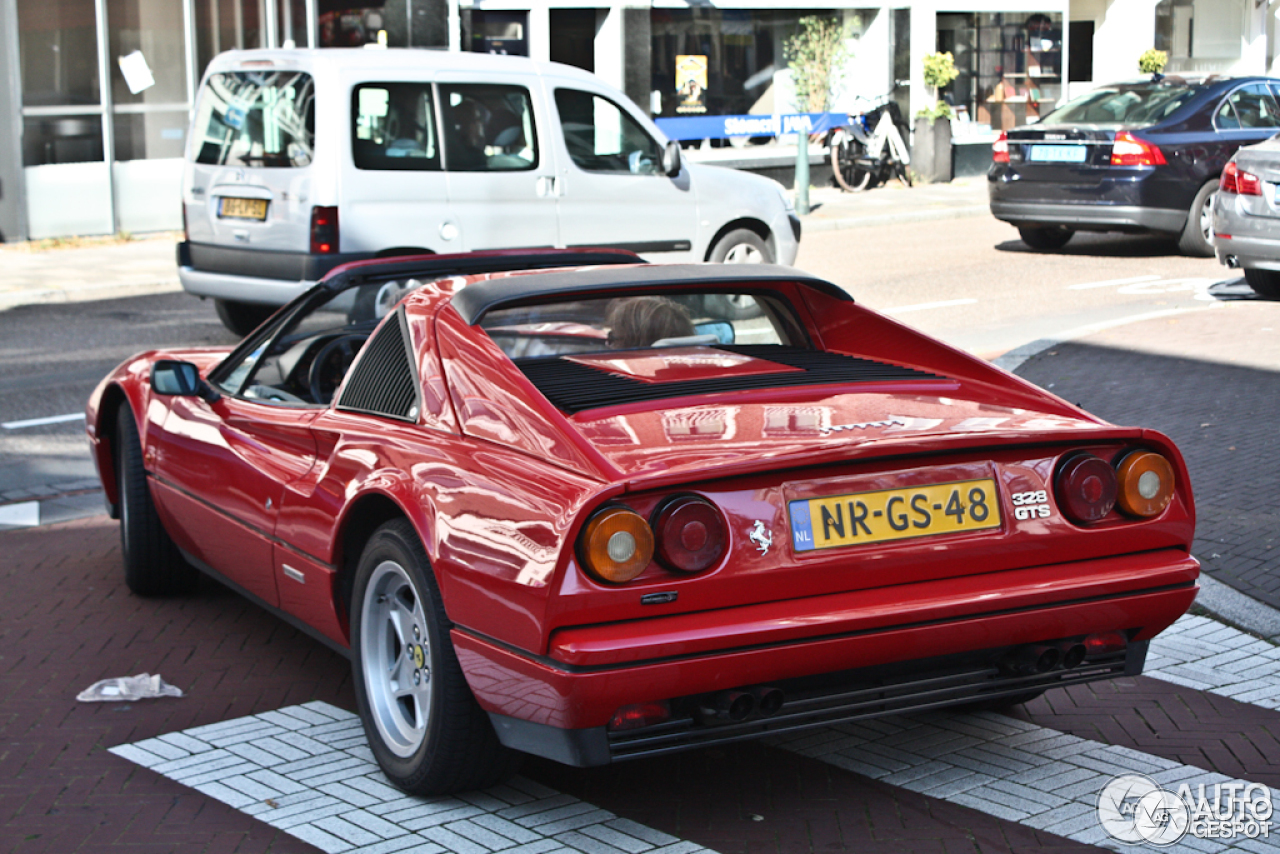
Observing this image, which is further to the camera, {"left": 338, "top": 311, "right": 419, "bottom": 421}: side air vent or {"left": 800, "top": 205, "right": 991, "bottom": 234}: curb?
{"left": 800, "top": 205, "right": 991, "bottom": 234}: curb

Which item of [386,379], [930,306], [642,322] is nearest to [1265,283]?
[930,306]

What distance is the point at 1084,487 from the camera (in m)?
3.65

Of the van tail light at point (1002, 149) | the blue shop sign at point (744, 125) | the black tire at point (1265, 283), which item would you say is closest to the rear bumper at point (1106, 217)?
the van tail light at point (1002, 149)

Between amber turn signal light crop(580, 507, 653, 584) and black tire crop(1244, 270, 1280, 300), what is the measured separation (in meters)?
10.6

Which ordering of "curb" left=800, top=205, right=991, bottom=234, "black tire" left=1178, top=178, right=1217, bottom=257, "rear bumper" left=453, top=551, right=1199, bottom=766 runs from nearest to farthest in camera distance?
1. "rear bumper" left=453, top=551, right=1199, bottom=766
2. "black tire" left=1178, top=178, right=1217, bottom=257
3. "curb" left=800, top=205, right=991, bottom=234

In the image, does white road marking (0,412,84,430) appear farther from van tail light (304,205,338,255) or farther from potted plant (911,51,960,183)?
potted plant (911,51,960,183)

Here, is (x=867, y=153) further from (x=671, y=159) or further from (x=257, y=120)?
(x=257, y=120)

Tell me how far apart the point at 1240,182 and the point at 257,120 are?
7422mm

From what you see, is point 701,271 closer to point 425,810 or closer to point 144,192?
point 425,810

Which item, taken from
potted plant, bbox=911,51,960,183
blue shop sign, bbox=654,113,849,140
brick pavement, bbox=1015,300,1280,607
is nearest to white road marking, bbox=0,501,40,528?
brick pavement, bbox=1015,300,1280,607

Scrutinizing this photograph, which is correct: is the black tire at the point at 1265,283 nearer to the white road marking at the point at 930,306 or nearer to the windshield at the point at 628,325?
the white road marking at the point at 930,306

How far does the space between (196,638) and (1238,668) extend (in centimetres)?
338

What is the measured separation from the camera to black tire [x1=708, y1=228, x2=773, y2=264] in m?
12.7

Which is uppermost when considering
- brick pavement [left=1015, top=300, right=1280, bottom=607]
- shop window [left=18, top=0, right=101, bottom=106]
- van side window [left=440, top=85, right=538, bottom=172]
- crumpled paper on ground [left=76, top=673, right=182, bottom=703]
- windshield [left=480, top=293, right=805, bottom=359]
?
shop window [left=18, top=0, right=101, bottom=106]
